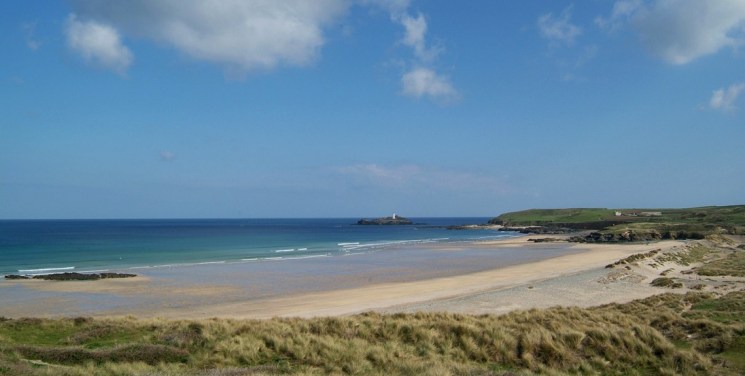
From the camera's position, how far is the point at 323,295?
1065 inches

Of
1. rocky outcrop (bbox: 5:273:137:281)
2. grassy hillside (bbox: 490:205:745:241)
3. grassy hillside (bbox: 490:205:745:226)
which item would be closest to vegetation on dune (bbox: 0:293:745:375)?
rocky outcrop (bbox: 5:273:137:281)

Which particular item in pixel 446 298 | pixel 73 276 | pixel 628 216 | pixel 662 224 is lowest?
pixel 446 298

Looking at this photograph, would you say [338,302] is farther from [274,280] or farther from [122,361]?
[122,361]

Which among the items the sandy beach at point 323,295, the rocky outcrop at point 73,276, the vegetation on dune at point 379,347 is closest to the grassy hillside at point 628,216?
the sandy beach at point 323,295

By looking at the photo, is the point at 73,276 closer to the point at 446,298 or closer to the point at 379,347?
the point at 446,298

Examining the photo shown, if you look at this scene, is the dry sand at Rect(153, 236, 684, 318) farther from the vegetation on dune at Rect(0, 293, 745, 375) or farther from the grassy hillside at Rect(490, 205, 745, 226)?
the grassy hillside at Rect(490, 205, 745, 226)

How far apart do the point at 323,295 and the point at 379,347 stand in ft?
54.9

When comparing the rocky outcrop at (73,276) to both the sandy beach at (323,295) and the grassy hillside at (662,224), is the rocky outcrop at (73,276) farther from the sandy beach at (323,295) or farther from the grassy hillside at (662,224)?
the grassy hillside at (662,224)

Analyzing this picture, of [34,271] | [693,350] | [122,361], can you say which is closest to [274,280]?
[34,271]

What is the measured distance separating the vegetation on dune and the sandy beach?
7781 millimetres

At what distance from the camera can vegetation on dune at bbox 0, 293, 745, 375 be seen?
9.23 meters

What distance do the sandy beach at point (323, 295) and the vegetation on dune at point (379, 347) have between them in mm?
7781

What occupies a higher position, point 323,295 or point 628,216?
point 628,216

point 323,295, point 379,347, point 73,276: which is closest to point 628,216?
point 323,295
